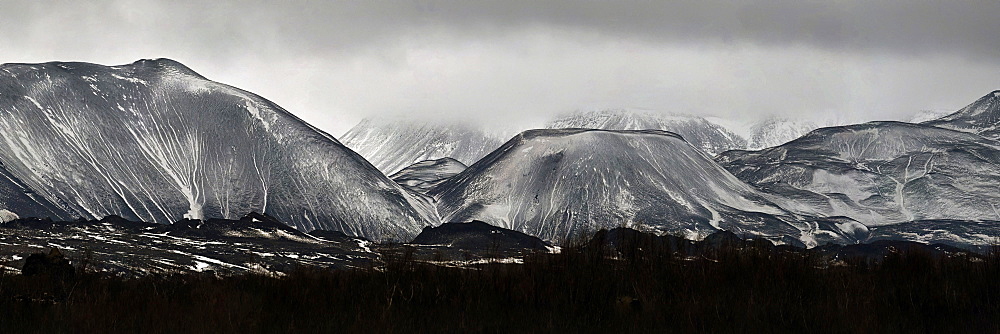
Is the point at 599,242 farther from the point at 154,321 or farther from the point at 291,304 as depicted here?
the point at 154,321

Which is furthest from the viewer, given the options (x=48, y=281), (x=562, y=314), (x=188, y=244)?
(x=188, y=244)

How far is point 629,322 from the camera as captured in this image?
599 inches

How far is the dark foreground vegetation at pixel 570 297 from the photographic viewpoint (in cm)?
1498

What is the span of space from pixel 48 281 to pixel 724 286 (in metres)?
11.0

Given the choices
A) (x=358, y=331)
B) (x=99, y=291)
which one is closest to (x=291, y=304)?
(x=358, y=331)

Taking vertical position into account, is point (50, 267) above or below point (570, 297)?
above

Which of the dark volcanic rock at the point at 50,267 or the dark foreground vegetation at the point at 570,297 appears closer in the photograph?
the dark foreground vegetation at the point at 570,297

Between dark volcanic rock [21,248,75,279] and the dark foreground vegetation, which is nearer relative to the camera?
the dark foreground vegetation

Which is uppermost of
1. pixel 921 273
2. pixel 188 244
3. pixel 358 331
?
pixel 188 244

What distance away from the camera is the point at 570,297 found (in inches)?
660

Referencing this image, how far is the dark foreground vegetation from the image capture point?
1498cm

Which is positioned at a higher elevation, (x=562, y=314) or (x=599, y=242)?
(x=599, y=242)

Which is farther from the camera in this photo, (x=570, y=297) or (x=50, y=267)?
(x=50, y=267)

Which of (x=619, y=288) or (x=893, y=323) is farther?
(x=619, y=288)
